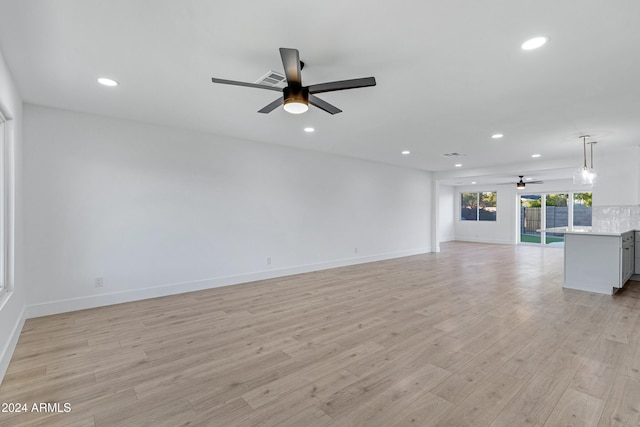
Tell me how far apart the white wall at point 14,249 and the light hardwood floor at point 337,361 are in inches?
6.0

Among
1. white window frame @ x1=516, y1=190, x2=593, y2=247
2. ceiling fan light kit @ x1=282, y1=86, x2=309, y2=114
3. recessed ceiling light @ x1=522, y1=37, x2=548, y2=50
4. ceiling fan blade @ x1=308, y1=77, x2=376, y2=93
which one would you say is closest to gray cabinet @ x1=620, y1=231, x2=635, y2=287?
recessed ceiling light @ x1=522, y1=37, x2=548, y2=50

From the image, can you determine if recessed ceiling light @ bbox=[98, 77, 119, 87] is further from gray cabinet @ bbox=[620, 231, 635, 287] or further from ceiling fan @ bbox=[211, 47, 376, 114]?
gray cabinet @ bbox=[620, 231, 635, 287]

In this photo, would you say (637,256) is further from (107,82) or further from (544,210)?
(107,82)

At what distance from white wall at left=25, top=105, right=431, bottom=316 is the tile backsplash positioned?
526cm

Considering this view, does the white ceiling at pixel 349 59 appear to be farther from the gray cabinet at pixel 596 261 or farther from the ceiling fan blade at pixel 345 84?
the gray cabinet at pixel 596 261

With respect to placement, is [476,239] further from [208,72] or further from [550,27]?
[208,72]

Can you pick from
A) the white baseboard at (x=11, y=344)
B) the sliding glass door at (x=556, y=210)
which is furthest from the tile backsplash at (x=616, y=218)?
the white baseboard at (x=11, y=344)

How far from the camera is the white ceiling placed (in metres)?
1.91

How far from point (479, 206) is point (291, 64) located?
477 inches

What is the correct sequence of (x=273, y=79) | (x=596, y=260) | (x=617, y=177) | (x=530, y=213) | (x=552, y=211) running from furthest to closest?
(x=530, y=213), (x=552, y=211), (x=617, y=177), (x=596, y=260), (x=273, y=79)

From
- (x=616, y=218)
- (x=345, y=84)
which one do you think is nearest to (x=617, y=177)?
(x=616, y=218)

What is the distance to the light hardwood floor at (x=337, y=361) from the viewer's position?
1.88m

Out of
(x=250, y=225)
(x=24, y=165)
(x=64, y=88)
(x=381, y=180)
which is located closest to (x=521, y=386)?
(x=250, y=225)

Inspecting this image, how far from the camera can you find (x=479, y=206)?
12203 mm
